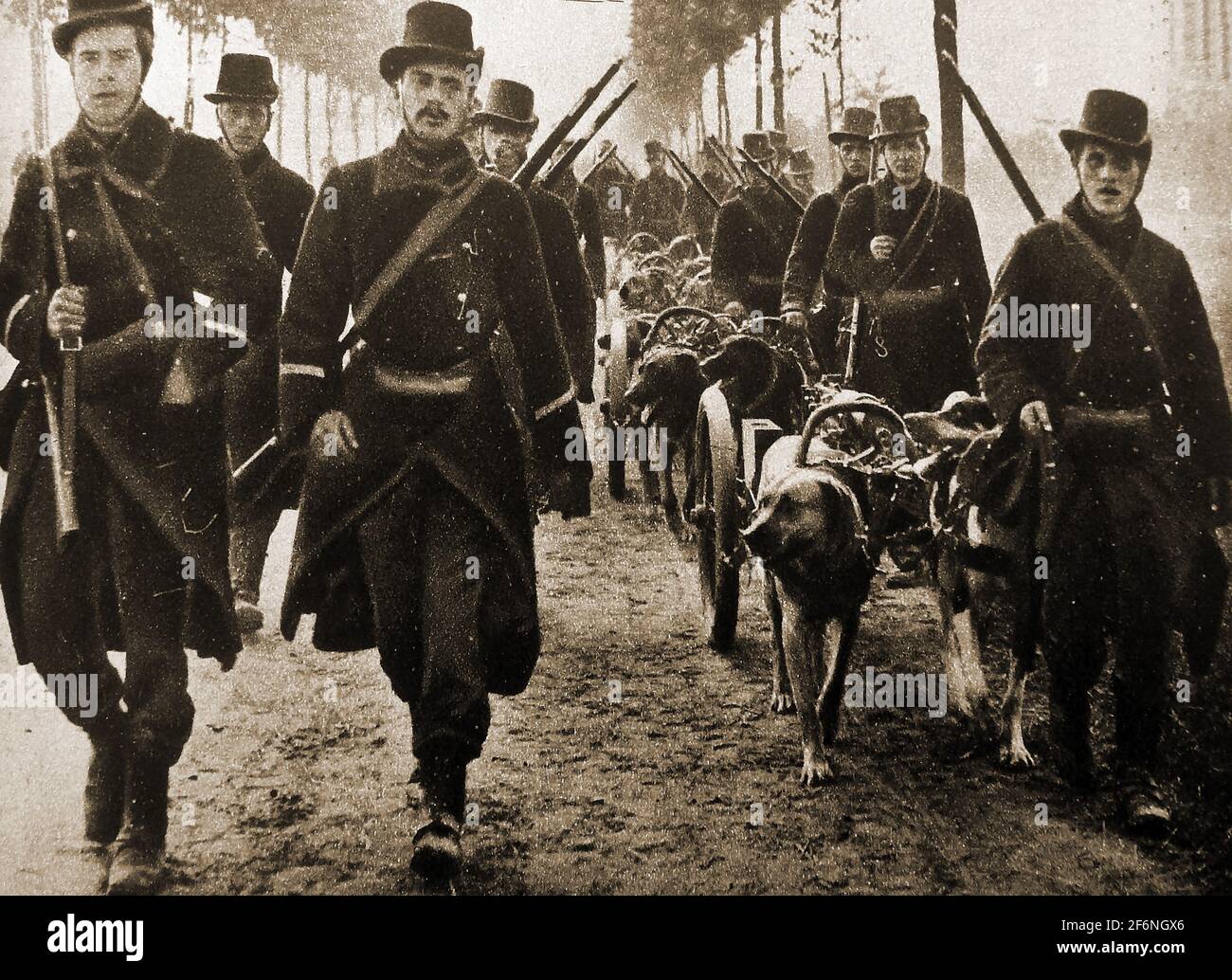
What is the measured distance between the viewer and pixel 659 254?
1031 centimetres

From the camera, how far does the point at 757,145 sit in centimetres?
886

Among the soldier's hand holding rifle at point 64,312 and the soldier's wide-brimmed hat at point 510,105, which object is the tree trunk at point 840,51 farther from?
the soldier's hand holding rifle at point 64,312

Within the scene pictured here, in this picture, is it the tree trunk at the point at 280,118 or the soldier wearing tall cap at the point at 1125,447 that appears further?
the tree trunk at the point at 280,118

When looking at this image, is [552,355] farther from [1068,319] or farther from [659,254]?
[659,254]

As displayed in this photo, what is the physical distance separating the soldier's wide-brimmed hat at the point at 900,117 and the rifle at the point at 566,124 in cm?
Answer: 128

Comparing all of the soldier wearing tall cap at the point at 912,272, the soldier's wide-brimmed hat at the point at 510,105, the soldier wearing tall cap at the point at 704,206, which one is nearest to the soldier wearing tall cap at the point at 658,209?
the soldier wearing tall cap at the point at 704,206

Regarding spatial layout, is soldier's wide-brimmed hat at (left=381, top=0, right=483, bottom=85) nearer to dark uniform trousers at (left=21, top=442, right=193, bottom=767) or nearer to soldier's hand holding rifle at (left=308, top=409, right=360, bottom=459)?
soldier's hand holding rifle at (left=308, top=409, right=360, bottom=459)

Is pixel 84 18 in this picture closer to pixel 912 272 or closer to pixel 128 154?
pixel 128 154

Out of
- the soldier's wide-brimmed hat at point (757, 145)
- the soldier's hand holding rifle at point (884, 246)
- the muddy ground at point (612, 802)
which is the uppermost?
the soldier's wide-brimmed hat at point (757, 145)

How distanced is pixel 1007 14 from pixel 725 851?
10.9 ft

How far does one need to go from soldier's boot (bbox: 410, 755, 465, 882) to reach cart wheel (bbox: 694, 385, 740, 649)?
1793 millimetres

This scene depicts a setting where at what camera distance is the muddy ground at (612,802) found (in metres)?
4.09

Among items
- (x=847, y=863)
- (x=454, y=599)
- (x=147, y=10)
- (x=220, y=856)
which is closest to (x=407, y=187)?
(x=147, y=10)

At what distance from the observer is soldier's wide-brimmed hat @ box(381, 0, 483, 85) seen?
4.04 meters
